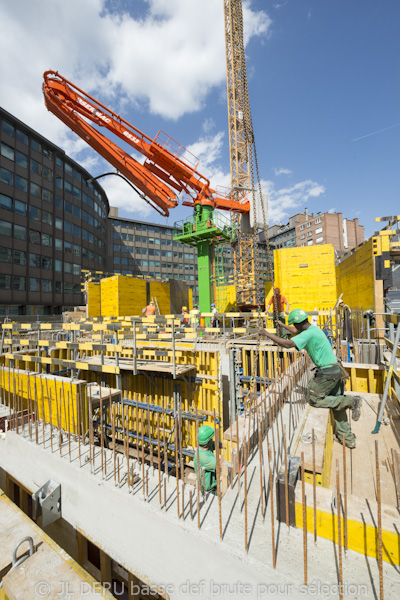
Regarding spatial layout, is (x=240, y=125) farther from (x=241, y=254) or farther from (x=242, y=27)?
(x=241, y=254)

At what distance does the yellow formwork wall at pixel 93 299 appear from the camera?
66.8 feet

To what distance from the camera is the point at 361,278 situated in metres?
12.6

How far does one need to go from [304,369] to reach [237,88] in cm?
3835

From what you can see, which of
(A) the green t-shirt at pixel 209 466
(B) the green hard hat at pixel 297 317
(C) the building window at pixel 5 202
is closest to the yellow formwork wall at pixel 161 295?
(A) the green t-shirt at pixel 209 466

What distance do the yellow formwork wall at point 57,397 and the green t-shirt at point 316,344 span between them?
414cm

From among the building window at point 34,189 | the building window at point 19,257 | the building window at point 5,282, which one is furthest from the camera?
the building window at point 34,189

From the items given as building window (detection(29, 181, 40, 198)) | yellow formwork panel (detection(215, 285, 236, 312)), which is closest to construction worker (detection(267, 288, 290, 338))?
yellow formwork panel (detection(215, 285, 236, 312))

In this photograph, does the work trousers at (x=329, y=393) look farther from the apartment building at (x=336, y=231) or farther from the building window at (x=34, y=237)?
the apartment building at (x=336, y=231)

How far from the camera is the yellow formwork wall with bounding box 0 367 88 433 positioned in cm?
524

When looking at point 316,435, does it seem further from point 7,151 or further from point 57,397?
point 7,151

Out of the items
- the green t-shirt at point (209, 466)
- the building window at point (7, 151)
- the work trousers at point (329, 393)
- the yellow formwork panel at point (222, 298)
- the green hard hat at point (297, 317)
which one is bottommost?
the green t-shirt at point (209, 466)

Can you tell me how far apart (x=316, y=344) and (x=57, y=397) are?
5.20 meters

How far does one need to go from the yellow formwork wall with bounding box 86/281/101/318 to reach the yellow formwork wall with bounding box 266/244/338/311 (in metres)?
13.8

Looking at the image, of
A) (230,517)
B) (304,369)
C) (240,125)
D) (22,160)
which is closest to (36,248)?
(22,160)
